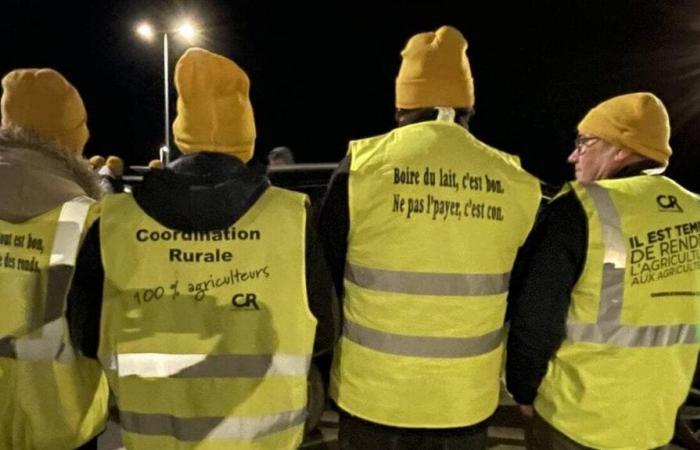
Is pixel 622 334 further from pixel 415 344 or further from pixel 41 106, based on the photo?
pixel 41 106

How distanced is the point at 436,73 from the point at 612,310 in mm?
1112

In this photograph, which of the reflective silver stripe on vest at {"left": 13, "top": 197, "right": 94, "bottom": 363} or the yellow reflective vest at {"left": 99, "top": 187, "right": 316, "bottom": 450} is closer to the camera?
the yellow reflective vest at {"left": 99, "top": 187, "right": 316, "bottom": 450}

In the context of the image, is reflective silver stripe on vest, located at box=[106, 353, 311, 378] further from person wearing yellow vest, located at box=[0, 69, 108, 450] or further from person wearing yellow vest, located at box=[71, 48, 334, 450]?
person wearing yellow vest, located at box=[0, 69, 108, 450]

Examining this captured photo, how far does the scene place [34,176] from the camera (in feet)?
8.63

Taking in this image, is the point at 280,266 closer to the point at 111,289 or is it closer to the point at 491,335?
the point at 111,289

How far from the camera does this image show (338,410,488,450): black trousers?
281 centimetres

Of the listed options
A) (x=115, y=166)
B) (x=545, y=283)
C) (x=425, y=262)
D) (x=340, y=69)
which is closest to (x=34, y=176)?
(x=425, y=262)

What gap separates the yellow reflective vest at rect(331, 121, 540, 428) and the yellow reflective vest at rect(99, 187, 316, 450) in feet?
1.04

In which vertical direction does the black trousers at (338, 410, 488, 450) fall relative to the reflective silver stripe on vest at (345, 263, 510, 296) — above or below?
below

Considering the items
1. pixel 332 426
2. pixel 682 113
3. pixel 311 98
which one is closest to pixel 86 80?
pixel 311 98

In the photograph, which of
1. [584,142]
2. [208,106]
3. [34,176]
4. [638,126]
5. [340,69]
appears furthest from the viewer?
[340,69]

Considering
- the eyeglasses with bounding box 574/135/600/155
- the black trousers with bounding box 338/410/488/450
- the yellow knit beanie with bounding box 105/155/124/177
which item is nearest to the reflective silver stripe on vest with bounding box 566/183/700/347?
the eyeglasses with bounding box 574/135/600/155

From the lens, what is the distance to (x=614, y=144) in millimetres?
3086

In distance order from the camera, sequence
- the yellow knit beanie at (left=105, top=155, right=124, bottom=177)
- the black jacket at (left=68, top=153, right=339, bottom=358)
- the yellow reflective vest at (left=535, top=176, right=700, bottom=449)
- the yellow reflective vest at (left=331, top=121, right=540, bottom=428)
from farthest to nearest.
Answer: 1. the yellow knit beanie at (left=105, top=155, right=124, bottom=177)
2. the yellow reflective vest at (left=535, top=176, right=700, bottom=449)
3. the yellow reflective vest at (left=331, top=121, right=540, bottom=428)
4. the black jacket at (left=68, top=153, right=339, bottom=358)
